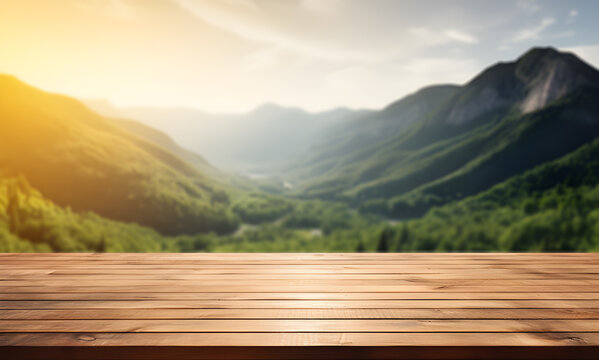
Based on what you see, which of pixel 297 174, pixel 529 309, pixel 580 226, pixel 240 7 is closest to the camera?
pixel 529 309

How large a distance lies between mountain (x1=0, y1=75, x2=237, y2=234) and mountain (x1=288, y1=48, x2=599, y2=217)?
4110cm

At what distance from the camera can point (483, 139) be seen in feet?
260

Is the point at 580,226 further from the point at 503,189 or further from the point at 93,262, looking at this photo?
the point at 93,262

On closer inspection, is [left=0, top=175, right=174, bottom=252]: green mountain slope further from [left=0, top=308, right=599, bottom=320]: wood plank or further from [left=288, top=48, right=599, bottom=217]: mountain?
[left=288, top=48, right=599, bottom=217]: mountain

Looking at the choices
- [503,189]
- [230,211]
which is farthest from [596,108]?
[230,211]

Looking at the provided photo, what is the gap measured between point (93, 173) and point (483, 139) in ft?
258

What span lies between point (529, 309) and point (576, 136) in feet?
257

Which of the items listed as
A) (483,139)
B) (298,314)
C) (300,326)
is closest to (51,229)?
(298,314)

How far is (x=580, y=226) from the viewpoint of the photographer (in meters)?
49.9

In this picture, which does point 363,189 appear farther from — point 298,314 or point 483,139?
point 298,314

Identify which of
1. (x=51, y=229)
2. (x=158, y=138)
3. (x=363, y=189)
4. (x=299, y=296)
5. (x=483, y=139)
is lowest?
(x=51, y=229)

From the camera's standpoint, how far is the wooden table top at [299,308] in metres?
1.62

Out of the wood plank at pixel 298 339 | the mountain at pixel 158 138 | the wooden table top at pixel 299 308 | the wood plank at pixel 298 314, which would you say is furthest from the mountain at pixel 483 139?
the wood plank at pixel 298 339

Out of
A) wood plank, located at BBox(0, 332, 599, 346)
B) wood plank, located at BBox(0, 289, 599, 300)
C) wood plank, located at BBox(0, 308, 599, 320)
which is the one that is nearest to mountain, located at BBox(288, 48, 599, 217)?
wood plank, located at BBox(0, 289, 599, 300)
